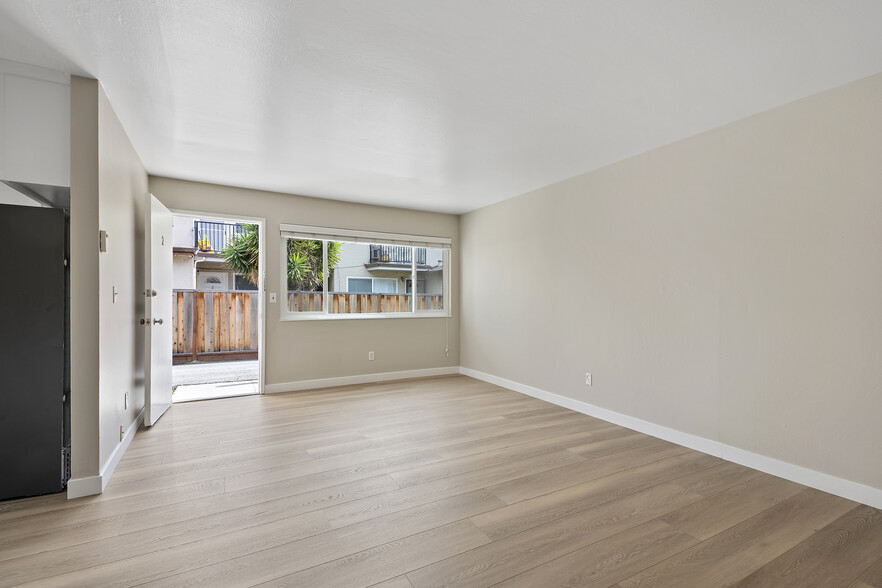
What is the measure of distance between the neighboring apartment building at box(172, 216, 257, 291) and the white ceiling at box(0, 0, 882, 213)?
18.2ft

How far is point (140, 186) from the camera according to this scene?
3760mm

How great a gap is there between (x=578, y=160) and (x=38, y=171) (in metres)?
3.84

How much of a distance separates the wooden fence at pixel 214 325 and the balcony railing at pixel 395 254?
3.25 meters

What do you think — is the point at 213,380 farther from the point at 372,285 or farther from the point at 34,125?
the point at 34,125


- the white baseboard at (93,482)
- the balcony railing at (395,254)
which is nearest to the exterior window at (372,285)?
the balcony railing at (395,254)

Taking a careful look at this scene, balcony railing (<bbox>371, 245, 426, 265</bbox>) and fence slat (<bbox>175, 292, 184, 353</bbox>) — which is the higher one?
balcony railing (<bbox>371, 245, 426, 265</bbox>)

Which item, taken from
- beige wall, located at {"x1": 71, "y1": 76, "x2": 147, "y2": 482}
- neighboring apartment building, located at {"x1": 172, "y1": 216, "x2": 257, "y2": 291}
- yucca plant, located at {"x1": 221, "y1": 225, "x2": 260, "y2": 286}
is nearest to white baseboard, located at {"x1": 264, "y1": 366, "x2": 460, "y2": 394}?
beige wall, located at {"x1": 71, "y1": 76, "x2": 147, "y2": 482}

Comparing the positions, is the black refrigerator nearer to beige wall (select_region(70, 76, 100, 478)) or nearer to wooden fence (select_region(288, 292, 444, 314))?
beige wall (select_region(70, 76, 100, 478))

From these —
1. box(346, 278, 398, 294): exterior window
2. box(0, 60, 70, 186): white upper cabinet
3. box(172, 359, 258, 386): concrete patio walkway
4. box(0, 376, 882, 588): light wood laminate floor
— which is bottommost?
box(172, 359, 258, 386): concrete patio walkway

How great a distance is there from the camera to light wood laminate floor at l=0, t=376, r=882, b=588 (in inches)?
67.2

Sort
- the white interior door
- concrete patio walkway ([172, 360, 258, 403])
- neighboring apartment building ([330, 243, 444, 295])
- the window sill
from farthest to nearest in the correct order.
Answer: neighboring apartment building ([330, 243, 444, 295]) → the window sill → concrete patio walkway ([172, 360, 258, 403]) → the white interior door

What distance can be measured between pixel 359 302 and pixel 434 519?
12.1 ft

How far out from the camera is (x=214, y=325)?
24.3 ft

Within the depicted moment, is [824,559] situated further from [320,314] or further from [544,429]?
[320,314]
